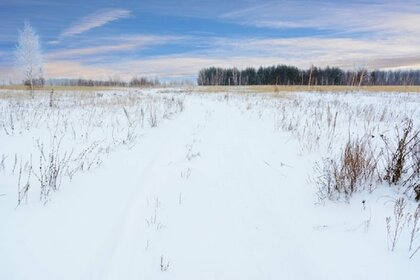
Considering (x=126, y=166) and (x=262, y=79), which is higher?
(x=262, y=79)

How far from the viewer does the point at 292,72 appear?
89750mm

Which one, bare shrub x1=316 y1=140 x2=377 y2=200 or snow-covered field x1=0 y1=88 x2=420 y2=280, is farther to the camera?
bare shrub x1=316 y1=140 x2=377 y2=200

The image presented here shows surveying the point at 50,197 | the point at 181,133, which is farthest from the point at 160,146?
the point at 50,197

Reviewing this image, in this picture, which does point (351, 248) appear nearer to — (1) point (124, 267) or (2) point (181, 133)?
(1) point (124, 267)

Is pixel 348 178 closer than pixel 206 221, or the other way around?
pixel 206 221

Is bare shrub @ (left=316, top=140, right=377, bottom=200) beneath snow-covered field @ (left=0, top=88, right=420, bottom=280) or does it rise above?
above

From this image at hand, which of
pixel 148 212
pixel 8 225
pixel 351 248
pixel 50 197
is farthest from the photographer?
pixel 50 197

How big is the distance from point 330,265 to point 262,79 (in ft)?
306

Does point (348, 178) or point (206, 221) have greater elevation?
point (348, 178)

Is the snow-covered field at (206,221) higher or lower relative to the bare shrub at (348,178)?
lower

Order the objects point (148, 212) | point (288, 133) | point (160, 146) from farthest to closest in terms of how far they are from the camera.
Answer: point (288, 133), point (160, 146), point (148, 212)

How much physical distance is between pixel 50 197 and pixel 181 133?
4808 millimetres

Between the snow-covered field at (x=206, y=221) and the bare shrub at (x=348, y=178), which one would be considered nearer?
the snow-covered field at (x=206, y=221)

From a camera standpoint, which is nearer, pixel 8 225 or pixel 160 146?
pixel 8 225
